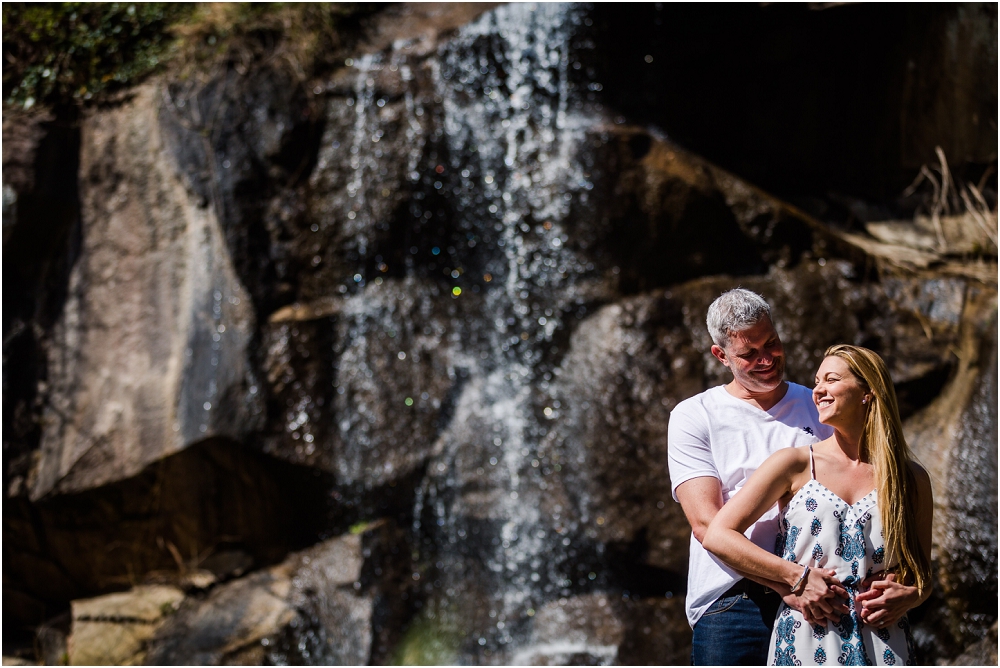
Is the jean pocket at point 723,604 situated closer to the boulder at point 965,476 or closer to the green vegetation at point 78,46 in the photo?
the boulder at point 965,476

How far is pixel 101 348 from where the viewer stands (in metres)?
5.32

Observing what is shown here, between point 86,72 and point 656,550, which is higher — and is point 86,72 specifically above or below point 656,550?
above

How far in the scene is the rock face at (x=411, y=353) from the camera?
4.38 metres

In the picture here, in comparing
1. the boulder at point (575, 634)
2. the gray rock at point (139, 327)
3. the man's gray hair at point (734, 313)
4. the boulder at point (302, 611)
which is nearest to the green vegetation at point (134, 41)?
the gray rock at point (139, 327)

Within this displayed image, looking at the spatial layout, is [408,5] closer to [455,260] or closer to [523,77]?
[523,77]

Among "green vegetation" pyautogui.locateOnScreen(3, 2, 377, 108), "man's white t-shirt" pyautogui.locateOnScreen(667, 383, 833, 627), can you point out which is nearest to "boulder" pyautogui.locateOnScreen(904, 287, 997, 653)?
"man's white t-shirt" pyautogui.locateOnScreen(667, 383, 833, 627)

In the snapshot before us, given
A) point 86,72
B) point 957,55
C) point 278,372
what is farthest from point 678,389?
point 86,72

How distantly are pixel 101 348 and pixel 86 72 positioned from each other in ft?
7.47

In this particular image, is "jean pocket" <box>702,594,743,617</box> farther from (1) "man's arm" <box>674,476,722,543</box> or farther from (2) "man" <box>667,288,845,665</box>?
(1) "man's arm" <box>674,476,722,543</box>

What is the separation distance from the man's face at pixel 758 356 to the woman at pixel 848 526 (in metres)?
0.17

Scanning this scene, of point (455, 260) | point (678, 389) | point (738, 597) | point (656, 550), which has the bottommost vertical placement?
point (656, 550)

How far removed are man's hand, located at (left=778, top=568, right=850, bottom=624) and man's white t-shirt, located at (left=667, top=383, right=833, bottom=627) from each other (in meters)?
0.23

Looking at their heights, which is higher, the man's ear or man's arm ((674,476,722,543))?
the man's ear

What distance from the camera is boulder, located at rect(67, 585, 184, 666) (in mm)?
4496
